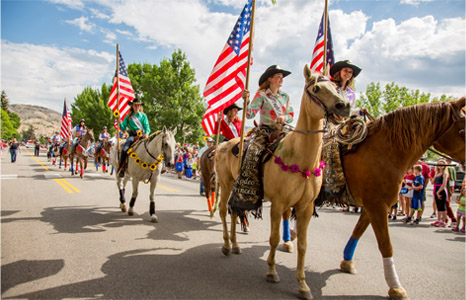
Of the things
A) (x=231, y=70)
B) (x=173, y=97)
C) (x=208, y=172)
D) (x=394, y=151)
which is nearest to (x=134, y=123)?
(x=208, y=172)

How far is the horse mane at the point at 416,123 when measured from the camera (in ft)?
11.6

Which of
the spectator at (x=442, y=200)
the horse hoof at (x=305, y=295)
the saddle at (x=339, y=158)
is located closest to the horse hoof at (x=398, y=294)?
the horse hoof at (x=305, y=295)

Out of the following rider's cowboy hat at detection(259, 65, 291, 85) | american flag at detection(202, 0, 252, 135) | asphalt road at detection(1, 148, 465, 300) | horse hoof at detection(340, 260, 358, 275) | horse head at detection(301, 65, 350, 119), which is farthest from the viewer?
american flag at detection(202, 0, 252, 135)

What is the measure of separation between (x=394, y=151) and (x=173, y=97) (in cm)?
3823

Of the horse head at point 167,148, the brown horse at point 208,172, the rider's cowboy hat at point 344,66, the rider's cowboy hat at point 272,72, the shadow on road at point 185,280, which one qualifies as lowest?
the shadow on road at point 185,280

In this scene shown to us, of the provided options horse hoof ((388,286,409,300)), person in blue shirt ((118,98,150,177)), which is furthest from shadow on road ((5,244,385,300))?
person in blue shirt ((118,98,150,177))

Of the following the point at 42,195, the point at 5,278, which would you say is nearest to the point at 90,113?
the point at 42,195

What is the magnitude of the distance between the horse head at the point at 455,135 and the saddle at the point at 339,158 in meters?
0.95

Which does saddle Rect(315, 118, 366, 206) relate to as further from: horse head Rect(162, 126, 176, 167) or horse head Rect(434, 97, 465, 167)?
horse head Rect(162, 126, 176, 167)

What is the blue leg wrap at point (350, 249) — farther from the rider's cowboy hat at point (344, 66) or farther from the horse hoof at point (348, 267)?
the rider's cowboy hat at point (344, 66)

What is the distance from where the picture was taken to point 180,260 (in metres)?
4.44

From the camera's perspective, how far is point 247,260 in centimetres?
456

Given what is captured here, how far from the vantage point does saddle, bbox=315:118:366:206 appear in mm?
4086

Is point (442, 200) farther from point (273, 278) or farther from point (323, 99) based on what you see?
point (323, 99)
